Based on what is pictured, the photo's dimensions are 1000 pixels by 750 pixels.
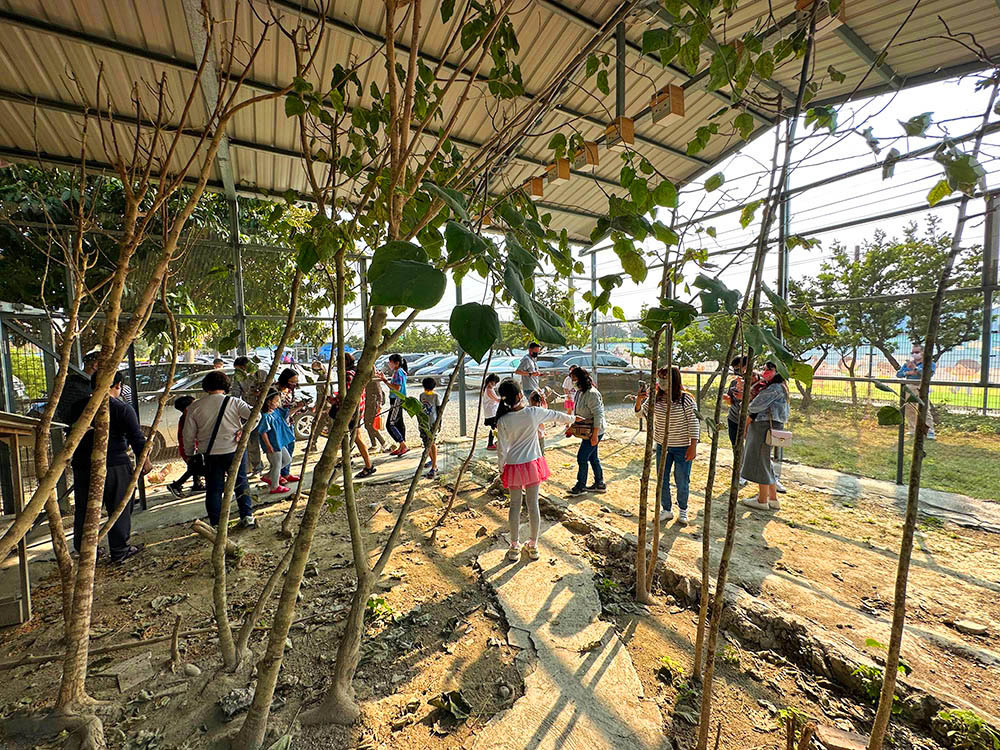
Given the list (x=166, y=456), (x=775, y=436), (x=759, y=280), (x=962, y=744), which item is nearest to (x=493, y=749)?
(x=962, y=744)

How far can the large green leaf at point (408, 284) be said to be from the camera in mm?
577

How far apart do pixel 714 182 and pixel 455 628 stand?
2.43 metres

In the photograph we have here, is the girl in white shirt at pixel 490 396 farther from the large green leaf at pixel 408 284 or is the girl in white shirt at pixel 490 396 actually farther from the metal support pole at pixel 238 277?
the large green leaf at pixel 408 284

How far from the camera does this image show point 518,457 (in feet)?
10.00

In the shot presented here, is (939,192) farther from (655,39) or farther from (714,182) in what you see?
(655,39)

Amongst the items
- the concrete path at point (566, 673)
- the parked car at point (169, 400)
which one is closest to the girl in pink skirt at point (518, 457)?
the concrete path at point (566, 673)

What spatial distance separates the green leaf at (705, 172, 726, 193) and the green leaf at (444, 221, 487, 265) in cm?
115

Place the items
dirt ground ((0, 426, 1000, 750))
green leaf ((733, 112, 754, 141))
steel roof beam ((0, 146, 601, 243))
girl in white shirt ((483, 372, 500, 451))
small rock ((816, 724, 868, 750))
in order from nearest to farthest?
green leaf ((733, 112, 754, 141)) → small rock ((816, 724, 868, 750)) → dirt ground ((0, 426, 1000, 750)) → steel roof beam ((0, 146, 601, 243)) → girl in white shirt ((483, 372, 500, 451))

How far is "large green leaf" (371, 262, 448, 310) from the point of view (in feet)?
1.89

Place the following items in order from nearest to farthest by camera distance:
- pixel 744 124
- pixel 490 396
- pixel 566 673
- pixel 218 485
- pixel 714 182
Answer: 1. pixel 744 124
2. pixel 714 182
3. pixel 566 673
4. pixel 218 485
5. pixel 490 396

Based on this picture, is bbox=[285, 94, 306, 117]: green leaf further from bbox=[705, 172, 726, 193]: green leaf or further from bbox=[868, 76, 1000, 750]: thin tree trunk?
bbox=[868, 76, 1000, 750]: thin tree trunk

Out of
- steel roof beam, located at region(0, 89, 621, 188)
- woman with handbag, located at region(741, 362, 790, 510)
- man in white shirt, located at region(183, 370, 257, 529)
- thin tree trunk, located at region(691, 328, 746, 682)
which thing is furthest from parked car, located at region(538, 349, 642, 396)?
thin tree trunk, located at region(691, 328, 746, 682)

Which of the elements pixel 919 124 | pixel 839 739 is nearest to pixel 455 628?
pixel 839 739

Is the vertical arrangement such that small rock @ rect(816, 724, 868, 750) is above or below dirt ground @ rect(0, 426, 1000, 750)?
above
